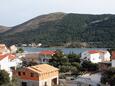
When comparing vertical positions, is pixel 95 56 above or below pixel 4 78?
below

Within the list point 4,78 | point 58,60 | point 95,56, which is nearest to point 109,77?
point 4,78

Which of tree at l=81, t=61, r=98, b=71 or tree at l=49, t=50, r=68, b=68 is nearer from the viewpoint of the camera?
tree at l=81, t=61, r=98, b=71

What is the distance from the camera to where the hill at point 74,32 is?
13725cm

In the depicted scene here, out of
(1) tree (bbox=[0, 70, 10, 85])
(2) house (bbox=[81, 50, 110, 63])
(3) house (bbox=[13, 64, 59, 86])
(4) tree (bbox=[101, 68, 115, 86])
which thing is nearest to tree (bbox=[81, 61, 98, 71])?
(2) house (bbox=[81, 50, 110, 63])

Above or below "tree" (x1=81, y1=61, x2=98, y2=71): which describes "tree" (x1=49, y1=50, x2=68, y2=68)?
above

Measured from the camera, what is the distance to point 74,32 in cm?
15650

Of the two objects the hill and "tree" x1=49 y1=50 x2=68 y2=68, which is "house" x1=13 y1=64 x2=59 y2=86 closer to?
"tree" x1=49 y1=50 x2=68 y2=68

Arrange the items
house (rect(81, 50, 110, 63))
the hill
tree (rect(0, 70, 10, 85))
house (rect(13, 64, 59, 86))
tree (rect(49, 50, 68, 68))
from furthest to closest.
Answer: the hill
house (rect(81, 50, 110, 63))
tree (rect(49, 50, 68, 68))
house (rect(13, 64, 59, 86))
tree (rect(0, 70, 10, 85))

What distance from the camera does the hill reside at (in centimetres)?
13725

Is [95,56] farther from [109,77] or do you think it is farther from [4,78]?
[4,78]

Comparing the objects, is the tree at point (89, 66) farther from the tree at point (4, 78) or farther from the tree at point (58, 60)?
the tree at point (4, 78)

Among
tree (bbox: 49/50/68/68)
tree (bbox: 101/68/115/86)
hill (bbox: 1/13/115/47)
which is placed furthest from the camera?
hill (bbox: 1/13/115/47)

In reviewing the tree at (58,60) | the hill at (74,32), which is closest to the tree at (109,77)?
the tree at (58,60)

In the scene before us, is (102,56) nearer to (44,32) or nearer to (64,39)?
(64,39)
